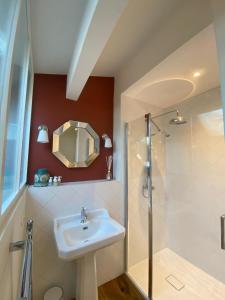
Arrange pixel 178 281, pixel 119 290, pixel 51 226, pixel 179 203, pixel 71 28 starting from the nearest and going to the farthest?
pixel 71 28 → pixel 51 226 → pixel 119 290 → pixel 178 281 → pixel 179 203

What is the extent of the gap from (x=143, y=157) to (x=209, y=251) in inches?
54.7

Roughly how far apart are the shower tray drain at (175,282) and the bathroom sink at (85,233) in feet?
3.30

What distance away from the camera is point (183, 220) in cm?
209

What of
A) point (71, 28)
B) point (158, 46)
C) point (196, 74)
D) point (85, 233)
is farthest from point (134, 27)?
point (85, 233)

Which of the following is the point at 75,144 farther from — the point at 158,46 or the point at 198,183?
the point at 198,183

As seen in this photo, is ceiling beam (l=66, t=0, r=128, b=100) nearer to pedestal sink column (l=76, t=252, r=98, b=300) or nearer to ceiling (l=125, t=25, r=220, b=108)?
ceiling (l=125, t=25, r=220, b=108)

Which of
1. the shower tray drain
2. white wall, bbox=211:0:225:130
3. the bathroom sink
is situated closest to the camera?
white wall, bbox=211:0:225:130

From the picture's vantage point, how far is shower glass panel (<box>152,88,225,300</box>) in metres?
1.69

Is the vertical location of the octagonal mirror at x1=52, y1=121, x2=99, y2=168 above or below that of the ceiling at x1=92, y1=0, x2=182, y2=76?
below

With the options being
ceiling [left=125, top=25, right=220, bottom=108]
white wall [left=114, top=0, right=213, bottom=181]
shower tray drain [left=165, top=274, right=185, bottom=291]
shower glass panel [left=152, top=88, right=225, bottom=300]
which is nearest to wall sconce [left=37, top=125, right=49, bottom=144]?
white wall [left=114, top=0, right=213, bottom=181]

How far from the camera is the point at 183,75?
149 centimetres

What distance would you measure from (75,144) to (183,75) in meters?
1.42

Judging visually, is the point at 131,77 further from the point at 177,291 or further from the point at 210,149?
the point at 177,291

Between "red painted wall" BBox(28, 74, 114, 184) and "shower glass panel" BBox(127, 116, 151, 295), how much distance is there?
33 cm
